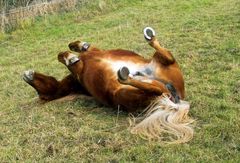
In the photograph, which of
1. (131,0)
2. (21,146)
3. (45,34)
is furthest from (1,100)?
(131,0)

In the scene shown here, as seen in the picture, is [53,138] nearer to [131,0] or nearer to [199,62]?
[199,62]

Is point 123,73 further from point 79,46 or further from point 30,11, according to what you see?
point 30,11

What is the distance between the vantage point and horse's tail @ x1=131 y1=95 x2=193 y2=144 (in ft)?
11.4

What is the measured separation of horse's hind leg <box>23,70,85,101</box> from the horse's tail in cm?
99

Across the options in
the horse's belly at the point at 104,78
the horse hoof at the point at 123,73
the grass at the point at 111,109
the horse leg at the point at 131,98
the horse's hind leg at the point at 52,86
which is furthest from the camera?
the horse's hind leg at the point at 52,86

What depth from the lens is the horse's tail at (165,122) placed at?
347 centimetres

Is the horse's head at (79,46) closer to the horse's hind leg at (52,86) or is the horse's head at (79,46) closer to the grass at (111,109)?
the horse's hind leg at (52,86)

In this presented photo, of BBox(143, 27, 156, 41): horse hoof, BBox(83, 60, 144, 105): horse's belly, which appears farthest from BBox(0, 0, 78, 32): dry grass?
BBox(143, 27, 156, 41): horse hoof

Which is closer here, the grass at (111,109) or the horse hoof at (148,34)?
the grass at (111,109)

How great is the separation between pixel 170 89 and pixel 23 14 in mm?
5505

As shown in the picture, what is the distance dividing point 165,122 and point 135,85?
1.07 ft

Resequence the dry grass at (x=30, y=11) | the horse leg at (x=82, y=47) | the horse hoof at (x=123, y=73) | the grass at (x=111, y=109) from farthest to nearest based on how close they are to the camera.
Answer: the dry grass at (x=30, y=11), the horse leg at (x=82, y=47), the horse hoof at (x=123, y=73), the grass at (x=111, y=109)

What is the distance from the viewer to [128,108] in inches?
155

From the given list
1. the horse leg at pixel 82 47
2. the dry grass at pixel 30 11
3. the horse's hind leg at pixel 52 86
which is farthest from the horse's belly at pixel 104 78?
the dry grass at pixel 30 11
